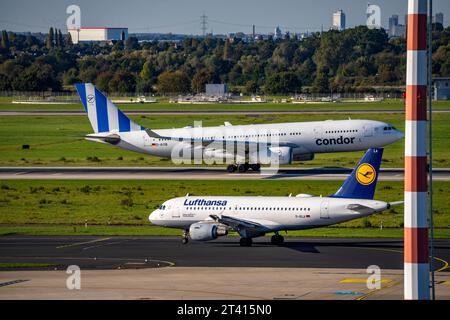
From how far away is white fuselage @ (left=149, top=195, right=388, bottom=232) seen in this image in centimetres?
6700

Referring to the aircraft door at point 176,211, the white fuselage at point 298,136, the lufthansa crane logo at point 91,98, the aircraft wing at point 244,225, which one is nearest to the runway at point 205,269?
the aircraft wing at point 244,225

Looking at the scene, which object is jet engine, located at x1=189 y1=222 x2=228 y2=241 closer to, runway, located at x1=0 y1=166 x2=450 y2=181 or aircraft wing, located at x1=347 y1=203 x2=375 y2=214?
aircraft wing, located at x1=347 y1=203 x2=375 y2=214

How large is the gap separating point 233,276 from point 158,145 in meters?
60.4

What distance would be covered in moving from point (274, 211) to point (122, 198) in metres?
28.7

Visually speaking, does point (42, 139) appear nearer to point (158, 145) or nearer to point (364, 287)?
point (158, 145)

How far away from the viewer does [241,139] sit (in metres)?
115

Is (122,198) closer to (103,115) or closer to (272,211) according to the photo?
(103,115)

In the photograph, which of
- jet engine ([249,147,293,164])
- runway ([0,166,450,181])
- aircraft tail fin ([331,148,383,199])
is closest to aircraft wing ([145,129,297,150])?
jet engine ([249,147,293,164])

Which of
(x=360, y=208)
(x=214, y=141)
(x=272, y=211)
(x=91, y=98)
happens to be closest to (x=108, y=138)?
(x=91, y=98)

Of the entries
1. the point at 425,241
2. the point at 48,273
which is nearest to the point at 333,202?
the point at 48,273

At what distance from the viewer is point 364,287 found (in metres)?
53.8

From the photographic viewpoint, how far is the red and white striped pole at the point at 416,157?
30172 millimetres

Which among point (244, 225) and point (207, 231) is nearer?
point (207, 231)

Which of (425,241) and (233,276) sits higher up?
(425,241)
